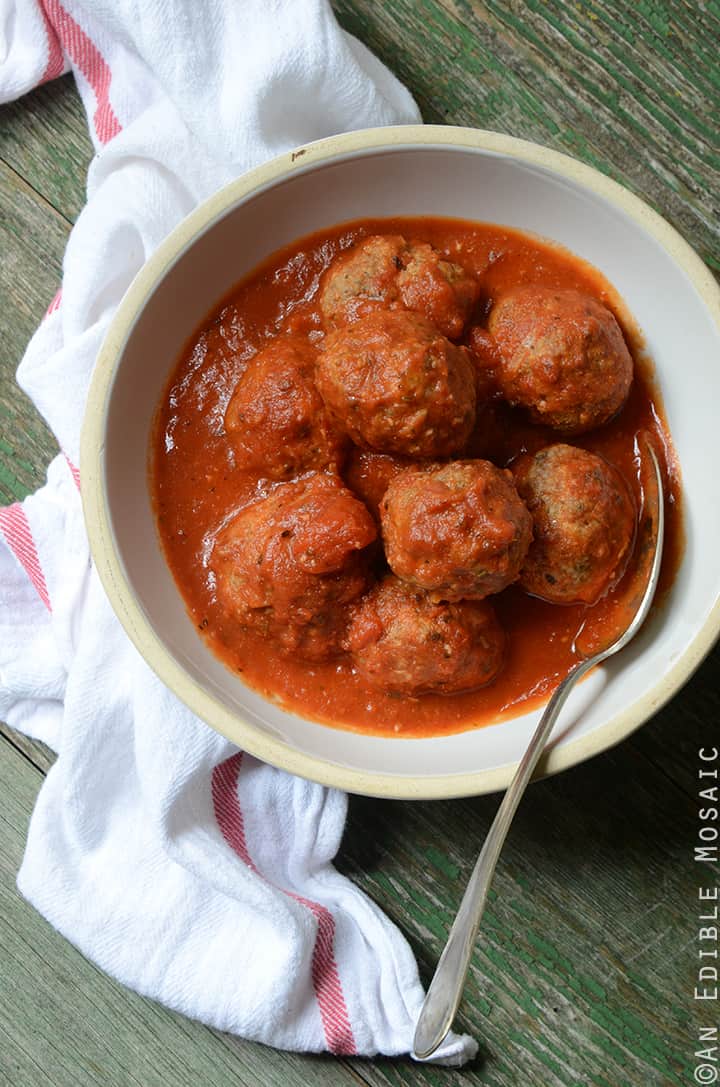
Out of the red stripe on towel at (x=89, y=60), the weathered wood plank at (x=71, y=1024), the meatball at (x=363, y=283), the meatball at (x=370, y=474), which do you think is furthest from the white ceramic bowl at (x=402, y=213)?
the weathered wood plank at (x=71, y=1024)

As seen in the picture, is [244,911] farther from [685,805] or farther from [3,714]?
[685,805]

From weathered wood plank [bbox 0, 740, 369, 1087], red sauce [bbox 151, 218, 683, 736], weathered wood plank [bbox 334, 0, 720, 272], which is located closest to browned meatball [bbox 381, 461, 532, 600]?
red sauce [bbox 151, 218, 683, 736]

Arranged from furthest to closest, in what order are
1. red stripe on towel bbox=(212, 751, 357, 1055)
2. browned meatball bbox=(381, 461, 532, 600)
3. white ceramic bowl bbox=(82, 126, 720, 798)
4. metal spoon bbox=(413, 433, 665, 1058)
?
red stripe on towel bbox=(212, 751, 357, 1055), metal spoon bbox=(413, 433, 665, 1058), white ceramic bowl bbox=(82, 126, 720, 798), browned meatball bbox=(381, 461, 532, 600)

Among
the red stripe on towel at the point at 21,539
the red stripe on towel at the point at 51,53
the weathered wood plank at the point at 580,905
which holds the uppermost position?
the red stripe on towel at the point at 51,53

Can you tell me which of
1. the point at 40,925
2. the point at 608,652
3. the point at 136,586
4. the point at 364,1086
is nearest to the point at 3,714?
the point at 40,925

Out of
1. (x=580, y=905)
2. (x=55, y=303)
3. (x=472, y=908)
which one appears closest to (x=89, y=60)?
(x=55, y=303)

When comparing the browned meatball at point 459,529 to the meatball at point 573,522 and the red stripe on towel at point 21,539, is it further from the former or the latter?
the red stripe on towel at point 21,539

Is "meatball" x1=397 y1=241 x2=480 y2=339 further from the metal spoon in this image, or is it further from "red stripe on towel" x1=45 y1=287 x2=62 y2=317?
"red stripe on towel" x1=45 y1=287 x2=62 y2=317
